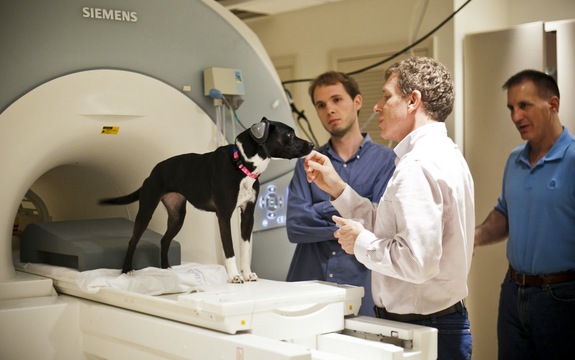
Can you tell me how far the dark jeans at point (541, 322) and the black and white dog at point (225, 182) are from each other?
0.97 m

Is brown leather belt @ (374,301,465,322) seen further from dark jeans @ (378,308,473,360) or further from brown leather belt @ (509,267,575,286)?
brown leather belt @ (509,267,575,286)

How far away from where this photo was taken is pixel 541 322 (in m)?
2.40

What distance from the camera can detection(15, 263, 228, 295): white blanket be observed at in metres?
2.04

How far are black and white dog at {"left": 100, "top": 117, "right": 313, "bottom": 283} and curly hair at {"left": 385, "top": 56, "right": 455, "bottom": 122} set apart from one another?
312 mm

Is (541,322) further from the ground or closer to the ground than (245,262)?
closer to the ground

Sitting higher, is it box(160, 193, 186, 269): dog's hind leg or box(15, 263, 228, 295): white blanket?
box(160, 193, 186, 269): dog's hind leg

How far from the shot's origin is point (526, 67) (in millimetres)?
2975

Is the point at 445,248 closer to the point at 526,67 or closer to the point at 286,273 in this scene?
the point at 286,273

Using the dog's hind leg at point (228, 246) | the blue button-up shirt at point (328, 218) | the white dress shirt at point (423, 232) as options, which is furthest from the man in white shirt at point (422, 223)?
the blue button-up shirt at point (328, 218)

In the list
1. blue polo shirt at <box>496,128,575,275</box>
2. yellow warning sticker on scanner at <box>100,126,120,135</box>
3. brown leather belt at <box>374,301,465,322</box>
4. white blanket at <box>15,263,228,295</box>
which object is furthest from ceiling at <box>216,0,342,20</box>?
brown leather belt at <box>374,301,465,322</box>

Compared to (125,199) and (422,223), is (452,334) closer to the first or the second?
(422,223)

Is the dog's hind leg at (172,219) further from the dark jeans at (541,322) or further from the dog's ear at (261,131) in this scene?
Result: the dark jeans at (541,322)

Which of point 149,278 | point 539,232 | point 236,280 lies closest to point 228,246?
point 236,280

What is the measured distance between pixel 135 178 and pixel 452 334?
3.89ft
